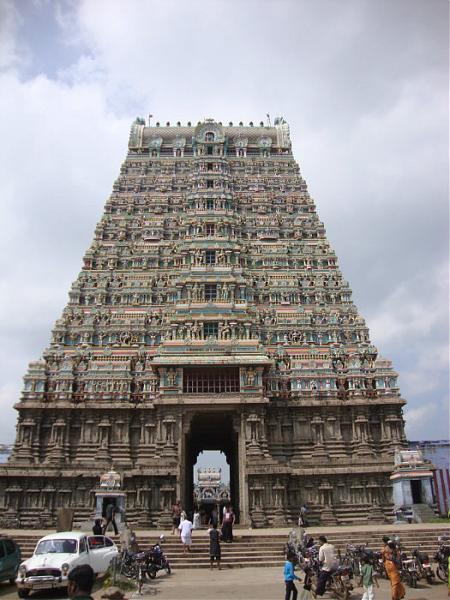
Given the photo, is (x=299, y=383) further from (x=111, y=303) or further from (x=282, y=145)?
(x=282, y=145)

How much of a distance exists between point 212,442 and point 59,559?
3484 cm

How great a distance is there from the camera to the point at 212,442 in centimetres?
5156

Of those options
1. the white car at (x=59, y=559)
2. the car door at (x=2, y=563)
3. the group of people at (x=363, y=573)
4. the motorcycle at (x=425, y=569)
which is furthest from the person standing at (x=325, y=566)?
the car door at (x=2, y=563)

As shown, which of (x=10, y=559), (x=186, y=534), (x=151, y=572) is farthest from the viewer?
(x=186, y=534)

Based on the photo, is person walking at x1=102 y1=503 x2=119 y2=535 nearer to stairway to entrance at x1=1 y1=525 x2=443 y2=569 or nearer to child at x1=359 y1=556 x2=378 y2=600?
stairway to entrance at x1=1 y1=525 x2=443 y2=569

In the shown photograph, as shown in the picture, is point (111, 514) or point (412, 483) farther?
point (412, 483)

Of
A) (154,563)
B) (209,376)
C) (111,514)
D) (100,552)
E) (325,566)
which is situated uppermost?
(209,376)

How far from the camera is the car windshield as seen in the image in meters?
18.2

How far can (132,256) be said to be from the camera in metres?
50.9

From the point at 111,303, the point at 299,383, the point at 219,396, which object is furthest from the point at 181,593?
the point at 111,303

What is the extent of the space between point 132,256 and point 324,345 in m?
19.6

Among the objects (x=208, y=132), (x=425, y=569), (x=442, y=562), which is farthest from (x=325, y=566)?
(x=208, y=132)

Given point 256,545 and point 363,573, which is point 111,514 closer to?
point 256,545

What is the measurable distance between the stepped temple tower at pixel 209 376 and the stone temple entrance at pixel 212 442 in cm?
32
